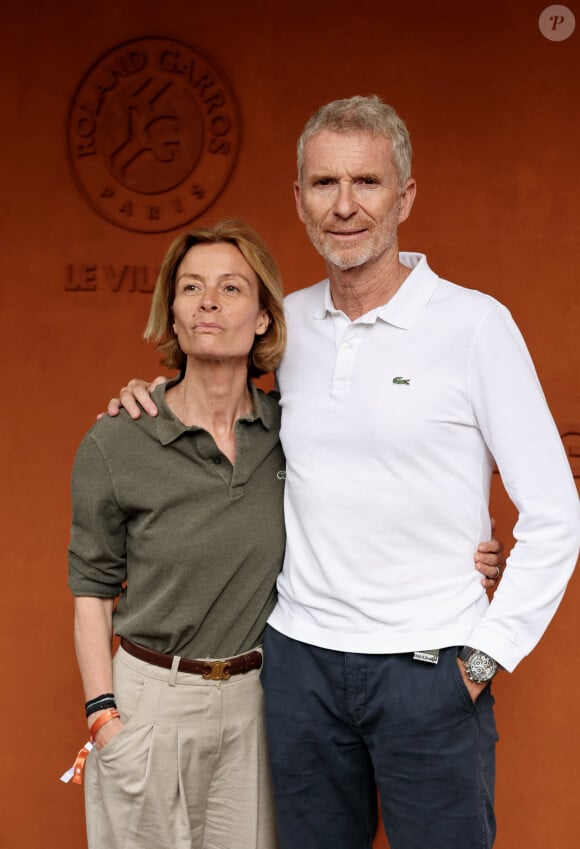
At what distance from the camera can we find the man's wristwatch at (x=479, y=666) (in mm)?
1921

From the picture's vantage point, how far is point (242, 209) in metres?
3.02

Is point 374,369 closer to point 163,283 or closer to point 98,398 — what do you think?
point 163,283

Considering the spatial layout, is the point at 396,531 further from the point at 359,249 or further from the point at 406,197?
the point at 406,197

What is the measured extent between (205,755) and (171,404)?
72 cm

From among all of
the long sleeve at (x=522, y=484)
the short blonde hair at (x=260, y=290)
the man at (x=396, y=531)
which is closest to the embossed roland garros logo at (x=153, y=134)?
the short blonde hair at (x=260, y=290)

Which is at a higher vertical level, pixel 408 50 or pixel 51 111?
pixel 408 50

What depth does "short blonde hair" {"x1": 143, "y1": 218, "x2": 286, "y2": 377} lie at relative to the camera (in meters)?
2.23

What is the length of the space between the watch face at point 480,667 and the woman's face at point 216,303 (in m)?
0.77

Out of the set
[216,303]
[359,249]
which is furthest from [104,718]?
[359,249]

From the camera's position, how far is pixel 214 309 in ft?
7.06

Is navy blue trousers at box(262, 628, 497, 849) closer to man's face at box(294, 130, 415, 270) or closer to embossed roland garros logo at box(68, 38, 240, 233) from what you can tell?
man's face at box(294, 130, 415, 270)

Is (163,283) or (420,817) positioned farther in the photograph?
(163,283)

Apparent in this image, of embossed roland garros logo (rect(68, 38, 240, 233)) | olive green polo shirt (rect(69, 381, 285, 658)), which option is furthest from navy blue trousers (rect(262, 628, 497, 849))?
embossed roland garros logo (rect(68, 38, 240, 233))

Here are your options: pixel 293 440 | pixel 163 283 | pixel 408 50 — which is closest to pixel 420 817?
pixel 293 440
